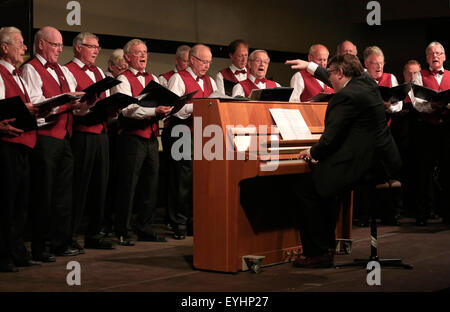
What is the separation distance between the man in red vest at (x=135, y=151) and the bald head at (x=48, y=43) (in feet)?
2.63

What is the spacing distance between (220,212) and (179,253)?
3.13ft

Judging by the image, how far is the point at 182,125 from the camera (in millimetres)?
6273

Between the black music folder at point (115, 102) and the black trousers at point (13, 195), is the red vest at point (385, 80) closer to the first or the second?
the black music folder at point (115, 102)

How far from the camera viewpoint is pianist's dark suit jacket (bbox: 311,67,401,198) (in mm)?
Result: 4547

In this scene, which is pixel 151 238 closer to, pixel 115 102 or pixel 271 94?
pixel 115 102

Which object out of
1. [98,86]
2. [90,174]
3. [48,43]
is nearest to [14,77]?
[48,43]

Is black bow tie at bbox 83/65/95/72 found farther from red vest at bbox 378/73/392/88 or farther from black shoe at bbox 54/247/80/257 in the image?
red vest at bbox 378/73/392/88

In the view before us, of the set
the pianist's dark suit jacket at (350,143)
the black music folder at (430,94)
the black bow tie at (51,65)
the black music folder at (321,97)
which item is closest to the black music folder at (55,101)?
the black bow tie at (51,65)

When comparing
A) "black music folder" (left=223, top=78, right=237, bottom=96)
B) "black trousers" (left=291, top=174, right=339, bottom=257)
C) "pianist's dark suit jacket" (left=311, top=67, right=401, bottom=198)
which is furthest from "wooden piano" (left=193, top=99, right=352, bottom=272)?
"black music folder" (left=223, top=78, right=237, bottom=96)

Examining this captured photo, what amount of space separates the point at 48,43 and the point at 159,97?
3.09 feet

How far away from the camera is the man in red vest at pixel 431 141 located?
702 cm

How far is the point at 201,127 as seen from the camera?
4656mm

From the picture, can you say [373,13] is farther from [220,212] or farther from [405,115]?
[220,212]
